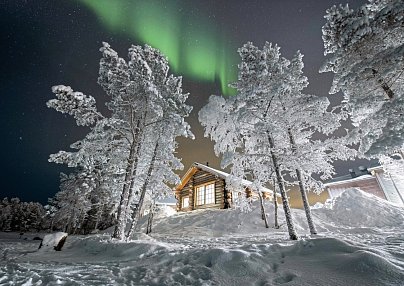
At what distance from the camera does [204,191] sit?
25406 millimetres

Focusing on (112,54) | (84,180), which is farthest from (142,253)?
(84,180)

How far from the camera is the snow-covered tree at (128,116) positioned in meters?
10.7

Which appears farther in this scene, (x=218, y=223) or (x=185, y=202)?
(x=185, y=202)

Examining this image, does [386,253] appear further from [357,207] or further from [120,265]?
[357,207]

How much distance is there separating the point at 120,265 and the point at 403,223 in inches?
673

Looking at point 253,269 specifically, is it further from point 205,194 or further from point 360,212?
point 205,194

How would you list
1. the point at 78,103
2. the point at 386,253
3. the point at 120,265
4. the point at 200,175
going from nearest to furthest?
the point at 386,253 → the point at 120,265 → the point at 78,103 → the point at 200,175

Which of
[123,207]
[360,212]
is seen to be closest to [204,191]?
[360,212]

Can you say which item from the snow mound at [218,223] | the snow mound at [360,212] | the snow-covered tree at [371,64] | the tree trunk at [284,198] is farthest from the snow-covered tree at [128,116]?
the snow mound at [360,212]

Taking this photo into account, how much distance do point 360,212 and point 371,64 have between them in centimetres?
1261

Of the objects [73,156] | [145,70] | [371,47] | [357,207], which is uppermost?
[145,70]

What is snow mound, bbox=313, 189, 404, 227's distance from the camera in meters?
13.6

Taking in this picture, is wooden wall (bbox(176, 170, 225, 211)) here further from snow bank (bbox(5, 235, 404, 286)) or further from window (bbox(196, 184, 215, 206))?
snow bank (bbox(5, 235, 404, 286))

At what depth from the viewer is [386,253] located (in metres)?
4.00
